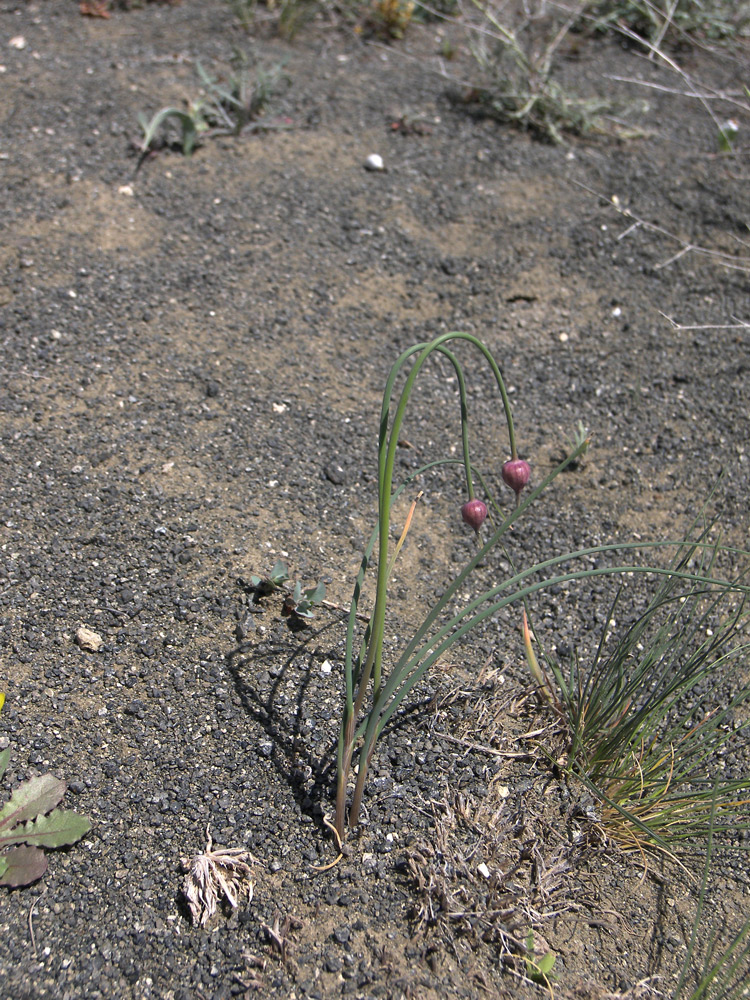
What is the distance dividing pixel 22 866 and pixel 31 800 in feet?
0.37

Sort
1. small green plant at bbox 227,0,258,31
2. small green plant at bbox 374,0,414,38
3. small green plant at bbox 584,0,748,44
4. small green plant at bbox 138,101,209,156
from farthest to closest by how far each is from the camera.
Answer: small green plant at bbox 584,0,748,44 < small green plant at bbox 374,0,414,38 < small green plant at bbox 227,0,258,31 < small green plant at bbox 138,101,209,156

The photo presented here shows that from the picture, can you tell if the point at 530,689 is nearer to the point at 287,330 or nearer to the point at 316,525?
the point at 316,525

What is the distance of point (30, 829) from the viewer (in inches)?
54.2

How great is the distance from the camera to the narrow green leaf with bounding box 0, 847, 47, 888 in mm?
1338

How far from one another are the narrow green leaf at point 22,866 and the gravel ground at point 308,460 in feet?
0.10

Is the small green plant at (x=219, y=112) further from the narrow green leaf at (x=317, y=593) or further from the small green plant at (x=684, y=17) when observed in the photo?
the narrow green leaf at (x=317, y=593)

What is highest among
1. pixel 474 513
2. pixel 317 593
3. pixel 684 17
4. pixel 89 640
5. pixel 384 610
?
pixel 684 17

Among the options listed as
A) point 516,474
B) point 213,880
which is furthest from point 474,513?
point 213,880

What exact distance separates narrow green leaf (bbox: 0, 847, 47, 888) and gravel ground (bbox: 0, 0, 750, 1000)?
0.03 m

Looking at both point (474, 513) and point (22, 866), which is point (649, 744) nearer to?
point (474, 513)

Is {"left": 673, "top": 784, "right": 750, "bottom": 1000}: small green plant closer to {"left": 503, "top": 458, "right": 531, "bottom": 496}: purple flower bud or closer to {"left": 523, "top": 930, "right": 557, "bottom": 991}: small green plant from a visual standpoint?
{"left": 523, "top": 930, "right": 557, "bottom": 991}: small green plant

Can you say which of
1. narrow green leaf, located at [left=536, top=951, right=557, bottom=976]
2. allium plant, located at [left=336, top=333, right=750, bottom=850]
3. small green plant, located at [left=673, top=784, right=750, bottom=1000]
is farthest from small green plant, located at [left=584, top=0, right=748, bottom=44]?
narrow green leaf, located at [left=536, top=951, right=557, bottom=976]

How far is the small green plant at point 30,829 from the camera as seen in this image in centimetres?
135

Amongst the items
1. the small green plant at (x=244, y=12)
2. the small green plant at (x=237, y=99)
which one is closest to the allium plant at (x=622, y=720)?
the small green plant at (x=237, y=99)
